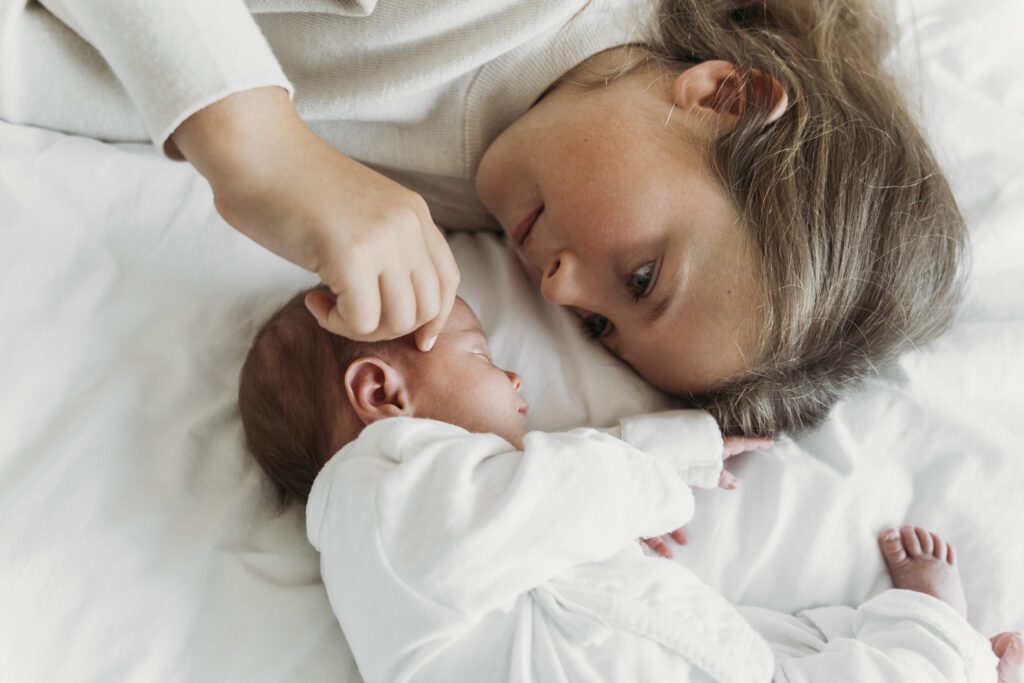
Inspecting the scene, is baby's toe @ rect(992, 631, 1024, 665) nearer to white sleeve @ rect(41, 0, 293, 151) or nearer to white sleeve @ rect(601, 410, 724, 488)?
white sleeve @ rect(601, 410, 724, 488)

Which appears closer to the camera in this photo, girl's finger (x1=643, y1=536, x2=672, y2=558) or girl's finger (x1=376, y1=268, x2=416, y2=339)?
girl's finger (x1=376, y1=268, x2=416, y2=339)

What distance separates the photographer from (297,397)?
94 centimetres

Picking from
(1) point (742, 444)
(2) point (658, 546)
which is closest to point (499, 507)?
(2) point (658, 546)

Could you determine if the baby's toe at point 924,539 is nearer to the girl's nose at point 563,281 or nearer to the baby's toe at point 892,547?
the baby's toe at point 892,547

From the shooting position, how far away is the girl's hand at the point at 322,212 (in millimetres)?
721

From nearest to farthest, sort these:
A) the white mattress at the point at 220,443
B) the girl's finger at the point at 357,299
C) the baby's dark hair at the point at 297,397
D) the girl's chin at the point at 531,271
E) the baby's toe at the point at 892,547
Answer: the girl's finger at the point at 357,299, the white mattress at the point at 220,443, the baby's dark hair at the point at 297,397, the baby's toe at the point at 892,547, the girl's chin at the point at 531,271

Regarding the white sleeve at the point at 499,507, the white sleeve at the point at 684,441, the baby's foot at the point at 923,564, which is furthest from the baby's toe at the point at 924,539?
the white sleeve at the point at 499,507

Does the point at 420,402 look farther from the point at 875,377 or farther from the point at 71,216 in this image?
the point at 875,377

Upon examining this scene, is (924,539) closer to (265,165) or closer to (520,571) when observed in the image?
(520,571)

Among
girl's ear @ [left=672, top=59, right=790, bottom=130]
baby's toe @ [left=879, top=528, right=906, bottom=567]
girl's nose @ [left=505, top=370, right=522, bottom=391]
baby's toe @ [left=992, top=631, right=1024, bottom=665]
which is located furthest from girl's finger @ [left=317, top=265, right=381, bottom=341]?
baby's toe @ [left=992, top=631, right=1024, bottom=665]

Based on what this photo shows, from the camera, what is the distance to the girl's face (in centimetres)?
97

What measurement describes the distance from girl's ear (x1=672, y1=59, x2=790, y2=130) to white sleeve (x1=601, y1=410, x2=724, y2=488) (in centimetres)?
36

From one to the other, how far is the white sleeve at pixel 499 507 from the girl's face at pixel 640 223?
195 millimetres

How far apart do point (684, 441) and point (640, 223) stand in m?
0.26
